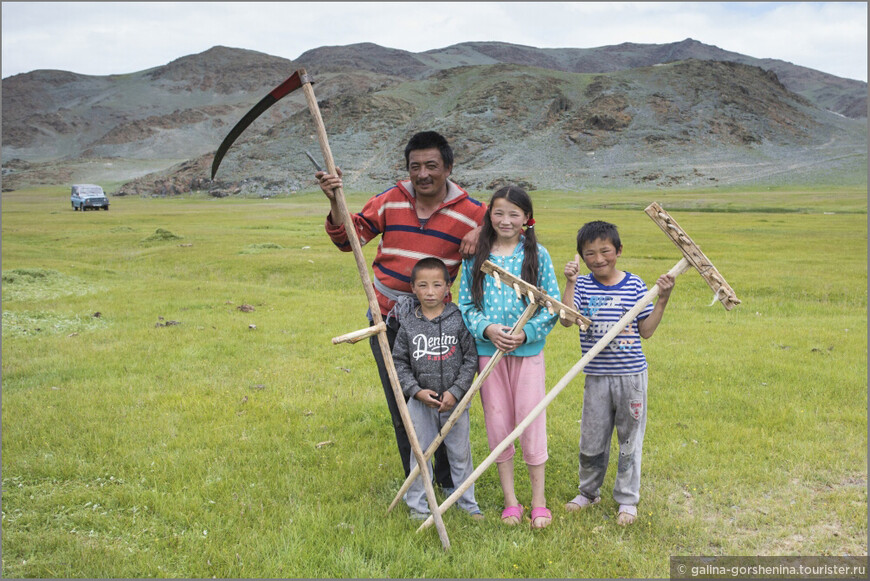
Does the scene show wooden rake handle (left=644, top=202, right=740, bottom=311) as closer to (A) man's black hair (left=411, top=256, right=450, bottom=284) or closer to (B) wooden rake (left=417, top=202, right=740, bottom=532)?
(B) wooden rake (left=417, top=202, right=740, bottom=532)

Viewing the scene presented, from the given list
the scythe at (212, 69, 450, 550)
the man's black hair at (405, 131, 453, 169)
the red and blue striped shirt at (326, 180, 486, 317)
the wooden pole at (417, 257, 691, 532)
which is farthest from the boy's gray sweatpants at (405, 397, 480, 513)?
the man's black hair at (405, 131, 453, 169)

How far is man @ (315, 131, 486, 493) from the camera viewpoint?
4.65 metres

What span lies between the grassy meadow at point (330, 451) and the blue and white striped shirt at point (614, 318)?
A: 1248 mm

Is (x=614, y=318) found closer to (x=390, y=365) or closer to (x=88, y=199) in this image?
(x=390, y=365)

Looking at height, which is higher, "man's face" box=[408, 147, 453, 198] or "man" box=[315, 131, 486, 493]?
"man's face" box=[408, 147, 453, 198]

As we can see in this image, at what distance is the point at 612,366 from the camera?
481cm

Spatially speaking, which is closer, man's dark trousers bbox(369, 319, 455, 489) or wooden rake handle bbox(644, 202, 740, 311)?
wooden rake handle bbox(644, 202, 740, 311)

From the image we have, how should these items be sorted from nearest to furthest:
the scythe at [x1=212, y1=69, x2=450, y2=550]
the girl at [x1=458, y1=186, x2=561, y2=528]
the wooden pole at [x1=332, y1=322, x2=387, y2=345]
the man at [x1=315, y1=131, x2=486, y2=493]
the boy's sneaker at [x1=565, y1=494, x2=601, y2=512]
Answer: the wooden pole at [x1=332, y1=322, x2=387, y2=345] < the scythe at [x1=212, y1=69, x2=450, y2=550] < the girl at [x1=458, y1=186, x2=561, y2=528] < the man at [x1=315, y1=131, x2=486, y2=493] < the boy's sneaker at [x1=565, y1=494, x2=601, y2=512]

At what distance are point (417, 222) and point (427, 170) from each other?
448 millimetres

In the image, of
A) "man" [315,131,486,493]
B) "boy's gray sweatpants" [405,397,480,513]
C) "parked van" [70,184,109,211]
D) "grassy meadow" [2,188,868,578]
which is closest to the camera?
"grassy meadow" [2,188,868,578]

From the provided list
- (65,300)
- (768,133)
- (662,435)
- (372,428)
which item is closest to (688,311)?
(662,435)

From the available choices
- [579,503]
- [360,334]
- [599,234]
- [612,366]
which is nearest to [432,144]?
[599,234]

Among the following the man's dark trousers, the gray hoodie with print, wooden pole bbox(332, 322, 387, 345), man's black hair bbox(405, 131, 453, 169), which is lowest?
the man's dark trousers

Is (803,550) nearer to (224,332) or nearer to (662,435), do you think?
(662,435)
